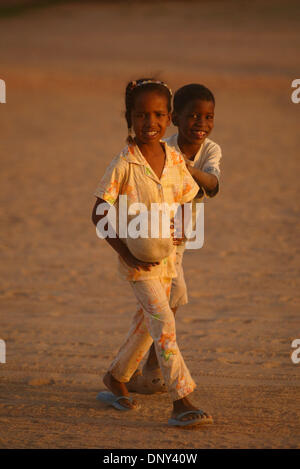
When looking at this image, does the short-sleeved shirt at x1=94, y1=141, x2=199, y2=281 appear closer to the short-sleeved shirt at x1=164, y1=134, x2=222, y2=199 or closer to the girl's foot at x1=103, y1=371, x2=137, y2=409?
the short-sleeved shirt at x1=164, y1=134, x2=222, y2=199

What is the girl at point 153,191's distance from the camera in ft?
12.6

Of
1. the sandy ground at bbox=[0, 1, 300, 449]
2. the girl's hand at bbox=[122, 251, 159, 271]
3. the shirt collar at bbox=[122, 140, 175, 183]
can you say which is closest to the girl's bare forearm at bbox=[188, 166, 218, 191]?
the shirt collar at bbox=[122, 140, 175, 183]

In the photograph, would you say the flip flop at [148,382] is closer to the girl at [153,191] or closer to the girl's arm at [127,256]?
the girl at [153,191]

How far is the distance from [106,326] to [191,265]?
2.01 meters

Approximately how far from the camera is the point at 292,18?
45.1 metres

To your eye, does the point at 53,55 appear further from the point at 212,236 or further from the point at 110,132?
the point at 212,236

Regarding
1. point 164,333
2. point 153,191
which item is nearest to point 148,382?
point 164,333

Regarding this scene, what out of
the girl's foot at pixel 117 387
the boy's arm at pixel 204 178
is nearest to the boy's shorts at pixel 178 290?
the boy's arm at pixel 204 178

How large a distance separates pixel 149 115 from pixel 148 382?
167 cm

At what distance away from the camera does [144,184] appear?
3.87m

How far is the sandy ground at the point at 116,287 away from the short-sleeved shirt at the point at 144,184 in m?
0.87

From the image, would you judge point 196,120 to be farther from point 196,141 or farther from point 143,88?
point 143,88

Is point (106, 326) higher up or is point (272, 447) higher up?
point (106, 326)
